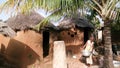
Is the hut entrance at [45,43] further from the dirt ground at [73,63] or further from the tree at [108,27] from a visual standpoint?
the tree at [108,27]

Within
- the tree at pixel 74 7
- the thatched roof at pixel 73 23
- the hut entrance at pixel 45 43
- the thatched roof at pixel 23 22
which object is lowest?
the hut entrance at pixel 45 43

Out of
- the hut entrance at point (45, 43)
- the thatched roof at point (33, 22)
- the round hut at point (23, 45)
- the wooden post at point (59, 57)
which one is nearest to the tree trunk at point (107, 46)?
the wooden post at point (59, 57)

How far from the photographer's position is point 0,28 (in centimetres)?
1596

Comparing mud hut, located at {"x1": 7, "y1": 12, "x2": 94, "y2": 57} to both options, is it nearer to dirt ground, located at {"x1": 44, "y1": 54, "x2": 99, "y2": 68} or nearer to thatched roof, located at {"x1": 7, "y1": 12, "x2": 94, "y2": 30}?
thatched roof, located at {"x1": 7, "y1": 12, "x2": 94, "y2": 30}

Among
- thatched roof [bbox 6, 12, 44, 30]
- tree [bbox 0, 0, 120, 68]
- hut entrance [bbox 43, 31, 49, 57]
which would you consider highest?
tree [bbox 0, 0, 120, 68]

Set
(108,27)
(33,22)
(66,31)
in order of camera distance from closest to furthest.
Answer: (108,27) → (33,22) → (66,31)

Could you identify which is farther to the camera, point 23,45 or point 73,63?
point 23,45

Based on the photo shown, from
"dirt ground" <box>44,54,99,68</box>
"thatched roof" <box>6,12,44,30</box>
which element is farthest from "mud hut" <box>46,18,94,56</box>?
"thatched roof" <box>6,12,44,30</box>

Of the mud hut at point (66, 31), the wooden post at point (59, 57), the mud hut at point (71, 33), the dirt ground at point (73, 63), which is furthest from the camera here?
the mud hut at point (71, 33)

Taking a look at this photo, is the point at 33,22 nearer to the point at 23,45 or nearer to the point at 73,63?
the point at 23,45

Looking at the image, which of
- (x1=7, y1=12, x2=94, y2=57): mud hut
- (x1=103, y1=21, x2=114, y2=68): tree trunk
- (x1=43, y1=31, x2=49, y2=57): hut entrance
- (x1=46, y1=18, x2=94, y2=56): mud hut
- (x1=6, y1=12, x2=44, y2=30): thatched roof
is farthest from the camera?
(x1=43, y1=31, x2=49, y2=57): hut entrance

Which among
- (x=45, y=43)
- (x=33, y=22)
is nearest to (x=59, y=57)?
(x=33, y=22)

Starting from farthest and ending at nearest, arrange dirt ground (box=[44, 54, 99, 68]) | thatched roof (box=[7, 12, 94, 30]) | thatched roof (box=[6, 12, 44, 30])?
thatched roof (box=[7, 12, 94, 30]) → thatched roof (box=[6, 12, 44, 30]) → dirt ground (box=[44, 54, 99, 68])

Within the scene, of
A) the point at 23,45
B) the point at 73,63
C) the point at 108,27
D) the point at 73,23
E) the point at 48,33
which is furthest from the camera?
the point at 48,33
